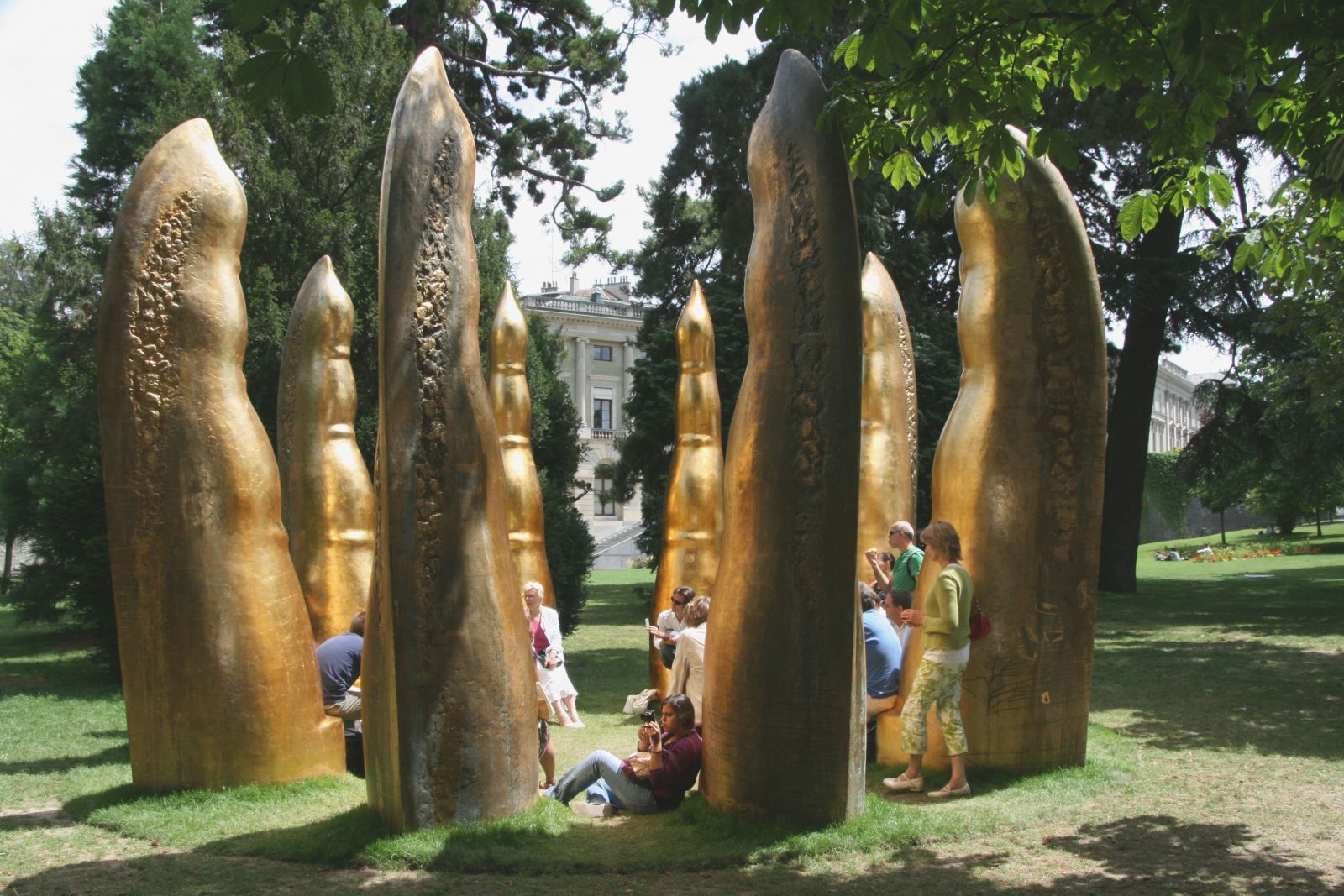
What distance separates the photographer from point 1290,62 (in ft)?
20.0

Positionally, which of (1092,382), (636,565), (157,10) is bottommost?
(636,565)

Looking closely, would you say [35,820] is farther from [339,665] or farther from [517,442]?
[517,442]

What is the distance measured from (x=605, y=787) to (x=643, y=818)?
474 mm

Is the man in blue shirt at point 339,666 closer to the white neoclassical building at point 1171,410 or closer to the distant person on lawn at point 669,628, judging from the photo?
the distant person on lawn at point 669,628

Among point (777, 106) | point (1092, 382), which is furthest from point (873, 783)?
point (777, 106)

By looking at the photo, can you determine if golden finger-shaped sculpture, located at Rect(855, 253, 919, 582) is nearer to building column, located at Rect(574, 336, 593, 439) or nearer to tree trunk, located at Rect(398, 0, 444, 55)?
tree trunk, located at Rect(398, 0, 444, 55)

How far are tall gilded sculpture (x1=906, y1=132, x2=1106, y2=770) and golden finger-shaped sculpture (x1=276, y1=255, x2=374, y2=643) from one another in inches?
242

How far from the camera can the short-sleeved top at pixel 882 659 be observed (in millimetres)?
9258

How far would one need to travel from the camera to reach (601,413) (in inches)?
2574

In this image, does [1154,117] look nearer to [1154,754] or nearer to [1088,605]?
[1088,605]

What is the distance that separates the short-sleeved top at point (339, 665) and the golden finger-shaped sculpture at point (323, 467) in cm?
229

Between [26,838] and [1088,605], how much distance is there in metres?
7.35

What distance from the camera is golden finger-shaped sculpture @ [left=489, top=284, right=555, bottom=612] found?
1449 centimetres

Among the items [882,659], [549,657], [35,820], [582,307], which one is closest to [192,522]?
[35,820]
